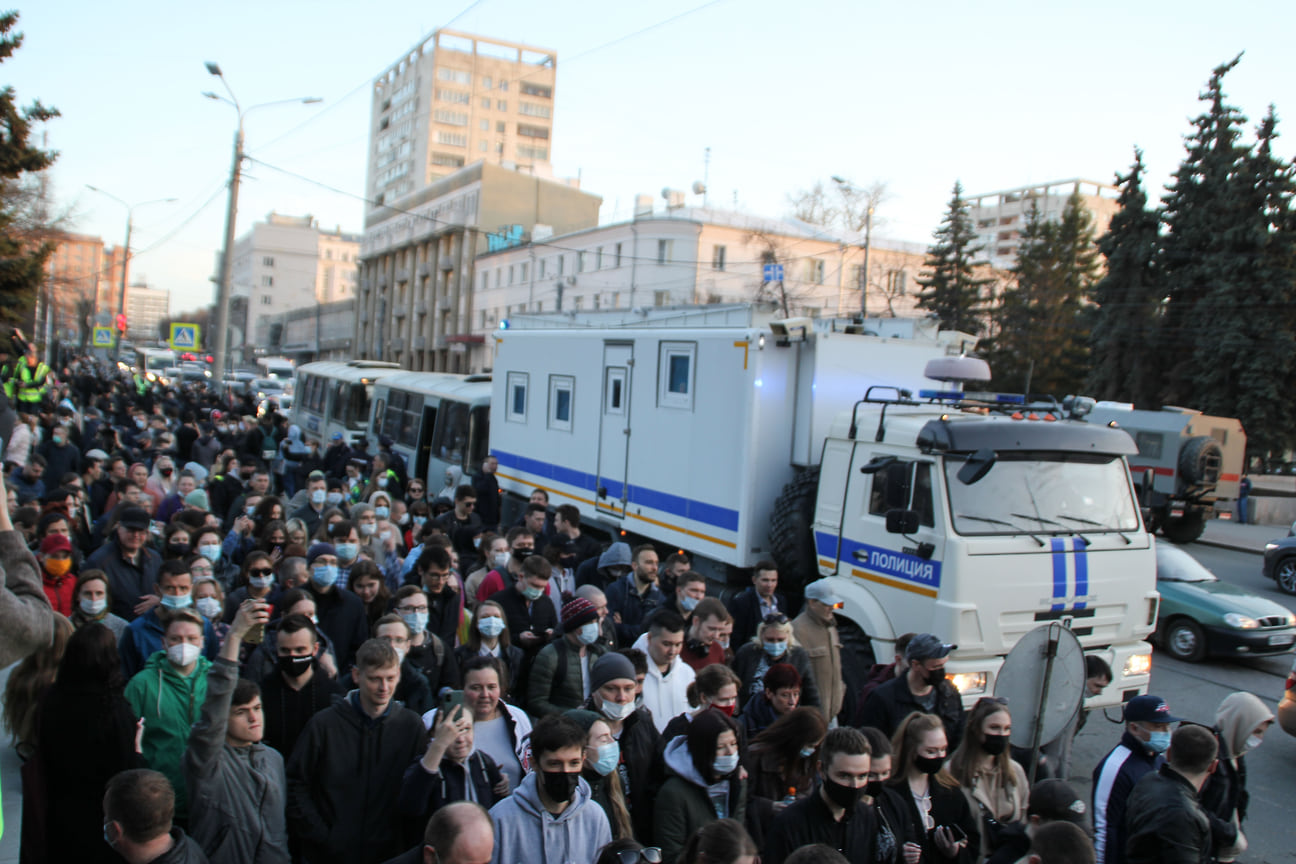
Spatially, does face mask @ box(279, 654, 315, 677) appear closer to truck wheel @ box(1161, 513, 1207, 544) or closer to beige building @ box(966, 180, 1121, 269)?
truck wheel @ box(1161, 513, 1207, 544)

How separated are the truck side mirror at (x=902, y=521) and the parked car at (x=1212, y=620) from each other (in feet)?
16.5

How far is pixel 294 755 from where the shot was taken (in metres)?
4.10

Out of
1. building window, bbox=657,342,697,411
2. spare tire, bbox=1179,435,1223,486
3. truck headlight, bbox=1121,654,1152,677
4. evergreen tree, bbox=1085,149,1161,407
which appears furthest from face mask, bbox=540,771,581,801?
evergreen tree, bbox=1085,149,1161,407

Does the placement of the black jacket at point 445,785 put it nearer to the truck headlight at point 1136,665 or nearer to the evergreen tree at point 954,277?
the truck headlight at point 1136,665

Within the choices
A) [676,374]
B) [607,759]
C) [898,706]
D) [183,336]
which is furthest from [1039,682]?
[183,336]

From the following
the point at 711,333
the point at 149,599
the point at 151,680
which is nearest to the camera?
the point at 151,680

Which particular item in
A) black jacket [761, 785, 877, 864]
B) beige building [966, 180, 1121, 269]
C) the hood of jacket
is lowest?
black jacket [761, 785, 877, 864]

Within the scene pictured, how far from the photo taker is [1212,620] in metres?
10.9

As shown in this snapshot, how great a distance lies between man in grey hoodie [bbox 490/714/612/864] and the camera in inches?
143

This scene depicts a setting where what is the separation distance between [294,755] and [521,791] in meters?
1.07

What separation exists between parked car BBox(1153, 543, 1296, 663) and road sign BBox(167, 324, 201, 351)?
25.3 m

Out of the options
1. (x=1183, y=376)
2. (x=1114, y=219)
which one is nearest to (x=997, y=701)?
(x=1183, y=376)

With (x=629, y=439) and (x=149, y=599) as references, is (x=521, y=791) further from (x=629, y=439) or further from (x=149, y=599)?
(x=629, y=439)

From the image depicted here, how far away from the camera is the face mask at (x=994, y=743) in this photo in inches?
188
